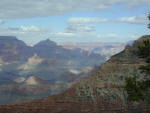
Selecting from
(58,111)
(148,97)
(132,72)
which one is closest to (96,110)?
(58,111)

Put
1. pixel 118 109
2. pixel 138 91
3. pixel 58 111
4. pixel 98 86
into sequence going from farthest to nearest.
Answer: pixel 98 86, pixel 58 111, pixel 118 109, pixel 138 91

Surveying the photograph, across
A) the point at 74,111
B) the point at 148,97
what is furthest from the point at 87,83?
the point at 148,97

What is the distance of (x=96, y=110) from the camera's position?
9581 centimetres

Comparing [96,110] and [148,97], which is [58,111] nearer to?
[96,110]

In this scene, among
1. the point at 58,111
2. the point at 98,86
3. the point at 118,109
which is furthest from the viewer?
the point at 98,86

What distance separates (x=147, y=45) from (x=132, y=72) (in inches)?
2838

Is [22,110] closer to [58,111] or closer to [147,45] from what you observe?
[58,111]

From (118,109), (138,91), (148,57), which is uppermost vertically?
(148,57)

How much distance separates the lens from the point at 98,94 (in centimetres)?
10500

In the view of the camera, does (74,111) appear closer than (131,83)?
No

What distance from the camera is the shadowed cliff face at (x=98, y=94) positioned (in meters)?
100

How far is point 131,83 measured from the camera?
1315 inches

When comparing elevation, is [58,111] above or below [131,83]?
below

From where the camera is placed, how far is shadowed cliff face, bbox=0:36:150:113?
100375 millimetres
